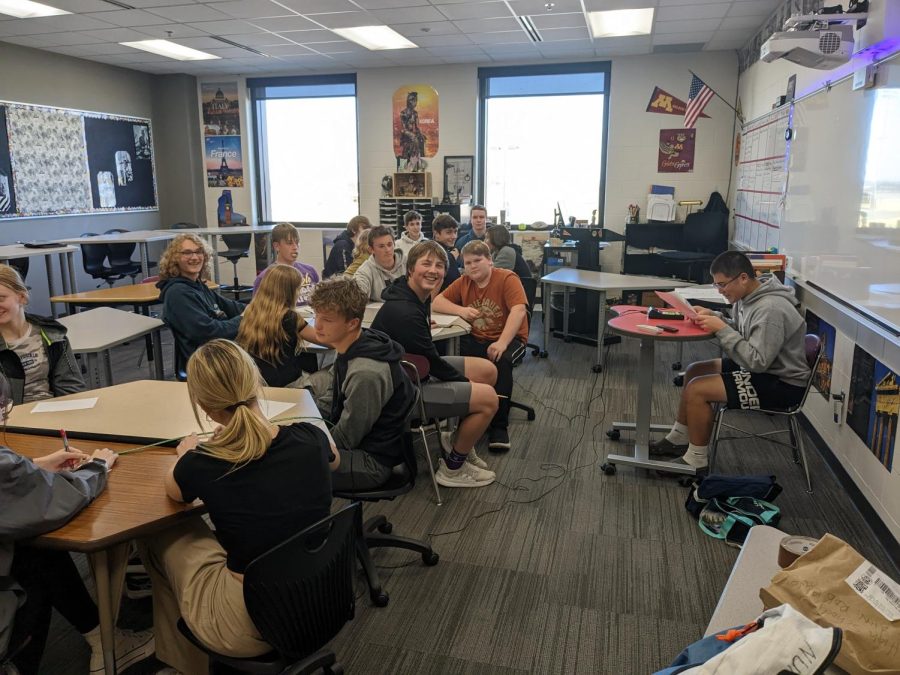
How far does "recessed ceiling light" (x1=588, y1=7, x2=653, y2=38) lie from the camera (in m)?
5.79

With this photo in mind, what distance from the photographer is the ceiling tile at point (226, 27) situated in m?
6.02

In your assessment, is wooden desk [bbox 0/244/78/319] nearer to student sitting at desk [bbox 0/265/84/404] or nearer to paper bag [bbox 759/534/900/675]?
student sitting at desk [bbox 0/265/84/404]

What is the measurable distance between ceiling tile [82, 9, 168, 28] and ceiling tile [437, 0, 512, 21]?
2624mm

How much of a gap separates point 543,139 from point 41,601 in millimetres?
7593

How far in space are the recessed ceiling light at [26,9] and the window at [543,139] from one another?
4617mm

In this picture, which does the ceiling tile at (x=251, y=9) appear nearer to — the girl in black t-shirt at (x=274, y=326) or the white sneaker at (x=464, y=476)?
the girl in black t-shirt at (x=274, y=326)

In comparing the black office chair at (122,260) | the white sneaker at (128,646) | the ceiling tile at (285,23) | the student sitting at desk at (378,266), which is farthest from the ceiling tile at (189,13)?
the white sneaker at (128,646)

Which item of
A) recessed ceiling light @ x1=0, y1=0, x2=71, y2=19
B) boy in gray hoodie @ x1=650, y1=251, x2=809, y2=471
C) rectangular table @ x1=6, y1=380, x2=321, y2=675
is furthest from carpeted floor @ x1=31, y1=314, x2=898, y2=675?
recessed ceiling light @ x1=0, y1=0, x2=71, y2=19

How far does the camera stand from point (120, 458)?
75.0 inches

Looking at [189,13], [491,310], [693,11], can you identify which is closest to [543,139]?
[693,11]

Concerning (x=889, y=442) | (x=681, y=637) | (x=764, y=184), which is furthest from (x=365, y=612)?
(x=764, y=184)

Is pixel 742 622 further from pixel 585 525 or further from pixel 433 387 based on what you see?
pixel 433 387

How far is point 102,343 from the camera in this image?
330cm

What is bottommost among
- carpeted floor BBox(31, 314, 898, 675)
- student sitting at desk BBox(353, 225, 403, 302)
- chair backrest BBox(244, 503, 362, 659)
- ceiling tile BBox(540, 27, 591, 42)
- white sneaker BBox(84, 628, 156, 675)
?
carpeted floor BBox(31, 314, 898, 675)
